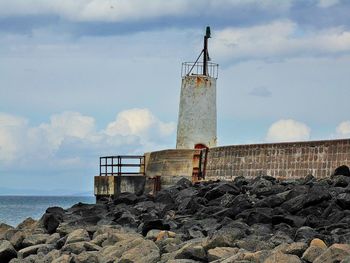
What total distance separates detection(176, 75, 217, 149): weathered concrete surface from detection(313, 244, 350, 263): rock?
12467mm

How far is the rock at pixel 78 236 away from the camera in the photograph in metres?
10.3

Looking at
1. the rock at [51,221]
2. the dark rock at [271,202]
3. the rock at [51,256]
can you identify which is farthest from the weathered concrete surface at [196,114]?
the rock at [51,256]

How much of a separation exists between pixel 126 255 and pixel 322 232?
196 centimetres

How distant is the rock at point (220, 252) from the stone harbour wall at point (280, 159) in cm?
546

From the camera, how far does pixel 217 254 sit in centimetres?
858

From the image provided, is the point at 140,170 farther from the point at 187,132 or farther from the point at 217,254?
the point at 217,254

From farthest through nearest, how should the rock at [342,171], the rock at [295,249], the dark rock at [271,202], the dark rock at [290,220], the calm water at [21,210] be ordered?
1. the calm water at [21,210]
2. the rock at [342,171]
3. the dark rock at [271,202]
4. the dark rock at [290,220]
5. the rock at [295,249]

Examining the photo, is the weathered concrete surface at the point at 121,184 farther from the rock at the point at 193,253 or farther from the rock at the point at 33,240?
the rock at the point at 193,253

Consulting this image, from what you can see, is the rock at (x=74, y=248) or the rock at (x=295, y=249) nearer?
the rock at (x=295, y=249)

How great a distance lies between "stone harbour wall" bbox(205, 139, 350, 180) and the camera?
14.1 meters

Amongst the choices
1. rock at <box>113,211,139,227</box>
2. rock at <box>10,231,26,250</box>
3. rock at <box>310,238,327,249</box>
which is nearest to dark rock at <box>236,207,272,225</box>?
rock at <box>113,211,139,227</box>

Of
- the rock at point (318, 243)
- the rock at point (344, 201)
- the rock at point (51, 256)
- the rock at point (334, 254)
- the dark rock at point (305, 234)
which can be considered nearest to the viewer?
the rock at point (334, 254)

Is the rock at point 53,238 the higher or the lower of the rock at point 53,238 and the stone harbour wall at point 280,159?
the lower

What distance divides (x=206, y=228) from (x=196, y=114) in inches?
399
